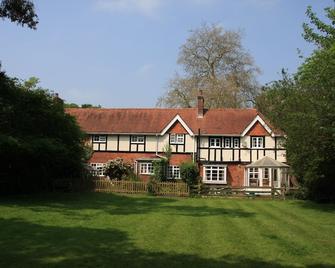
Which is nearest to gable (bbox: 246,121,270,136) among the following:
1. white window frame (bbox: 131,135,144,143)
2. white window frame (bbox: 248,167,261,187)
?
white window frame (bbox: 248,167,261,187)

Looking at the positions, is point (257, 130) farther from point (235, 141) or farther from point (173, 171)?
point (173, 171)

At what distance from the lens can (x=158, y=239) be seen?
46.1ft

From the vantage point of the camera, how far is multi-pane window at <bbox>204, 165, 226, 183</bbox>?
45875mm

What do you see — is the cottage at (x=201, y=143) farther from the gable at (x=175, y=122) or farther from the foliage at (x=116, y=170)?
the foliage at (x=116, y=170)

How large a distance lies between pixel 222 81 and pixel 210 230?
42232 millimetres

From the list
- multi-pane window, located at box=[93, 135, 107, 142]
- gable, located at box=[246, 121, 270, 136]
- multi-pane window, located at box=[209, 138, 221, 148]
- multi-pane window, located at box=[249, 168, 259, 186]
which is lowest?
multi-pane window, located at box=[249, 168, 259, 186]

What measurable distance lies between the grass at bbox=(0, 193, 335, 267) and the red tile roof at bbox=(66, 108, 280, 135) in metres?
25.7

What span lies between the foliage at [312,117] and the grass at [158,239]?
5.28 metres

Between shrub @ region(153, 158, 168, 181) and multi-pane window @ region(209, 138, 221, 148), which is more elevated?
multi-pane window @ region(209, 138, 221, 148)

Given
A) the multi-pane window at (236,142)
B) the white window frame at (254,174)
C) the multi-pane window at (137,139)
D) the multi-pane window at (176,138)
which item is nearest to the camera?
the white window frame at (254,174)

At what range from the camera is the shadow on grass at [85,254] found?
1048 centimetres

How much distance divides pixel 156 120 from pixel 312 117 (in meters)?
27.0

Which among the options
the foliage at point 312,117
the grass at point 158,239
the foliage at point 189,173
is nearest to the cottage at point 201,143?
the foliage at point 189,173

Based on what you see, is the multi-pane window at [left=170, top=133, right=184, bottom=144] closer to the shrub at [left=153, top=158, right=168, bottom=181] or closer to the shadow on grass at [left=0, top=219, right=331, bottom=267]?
the shrub at [left=153, top=158, right=168, bottom=181]
